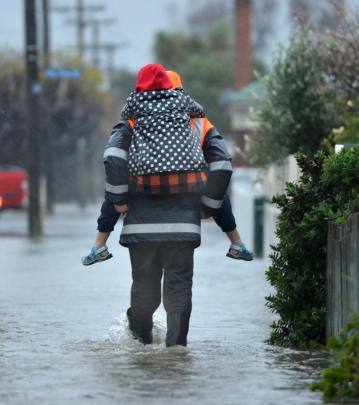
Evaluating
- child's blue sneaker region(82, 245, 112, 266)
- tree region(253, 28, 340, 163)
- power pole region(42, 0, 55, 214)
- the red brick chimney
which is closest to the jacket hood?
child's blue sneaker region(82, 245, 112, 266)

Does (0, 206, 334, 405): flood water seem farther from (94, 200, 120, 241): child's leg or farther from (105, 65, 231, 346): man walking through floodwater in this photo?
(94, 200, 120, 241): child's leg

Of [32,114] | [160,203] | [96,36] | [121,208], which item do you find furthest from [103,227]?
[96,36]

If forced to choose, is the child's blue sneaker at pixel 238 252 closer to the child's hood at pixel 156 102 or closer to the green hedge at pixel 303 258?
the green hedge at pixel 303 258

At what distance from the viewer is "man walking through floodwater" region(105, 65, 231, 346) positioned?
9.55 meters

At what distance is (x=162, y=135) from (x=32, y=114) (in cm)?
2151

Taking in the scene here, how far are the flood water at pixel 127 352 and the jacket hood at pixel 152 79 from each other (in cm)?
164

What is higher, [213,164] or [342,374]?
[213,164]

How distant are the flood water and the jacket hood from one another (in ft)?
5.39

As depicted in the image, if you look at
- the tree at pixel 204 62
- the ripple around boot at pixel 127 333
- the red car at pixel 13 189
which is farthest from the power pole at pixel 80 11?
the ripple around boot at pixel 127 333

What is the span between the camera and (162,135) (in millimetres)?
9562

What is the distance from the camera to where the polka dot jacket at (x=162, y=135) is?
951 centimetres

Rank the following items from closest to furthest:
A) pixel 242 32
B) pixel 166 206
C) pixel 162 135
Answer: pixel 162 135 < pixel 166 206 < pixel 242 32

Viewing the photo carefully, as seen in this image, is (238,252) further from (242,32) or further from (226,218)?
(242,32)

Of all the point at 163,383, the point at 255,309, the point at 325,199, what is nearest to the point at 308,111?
the point at 255,309
